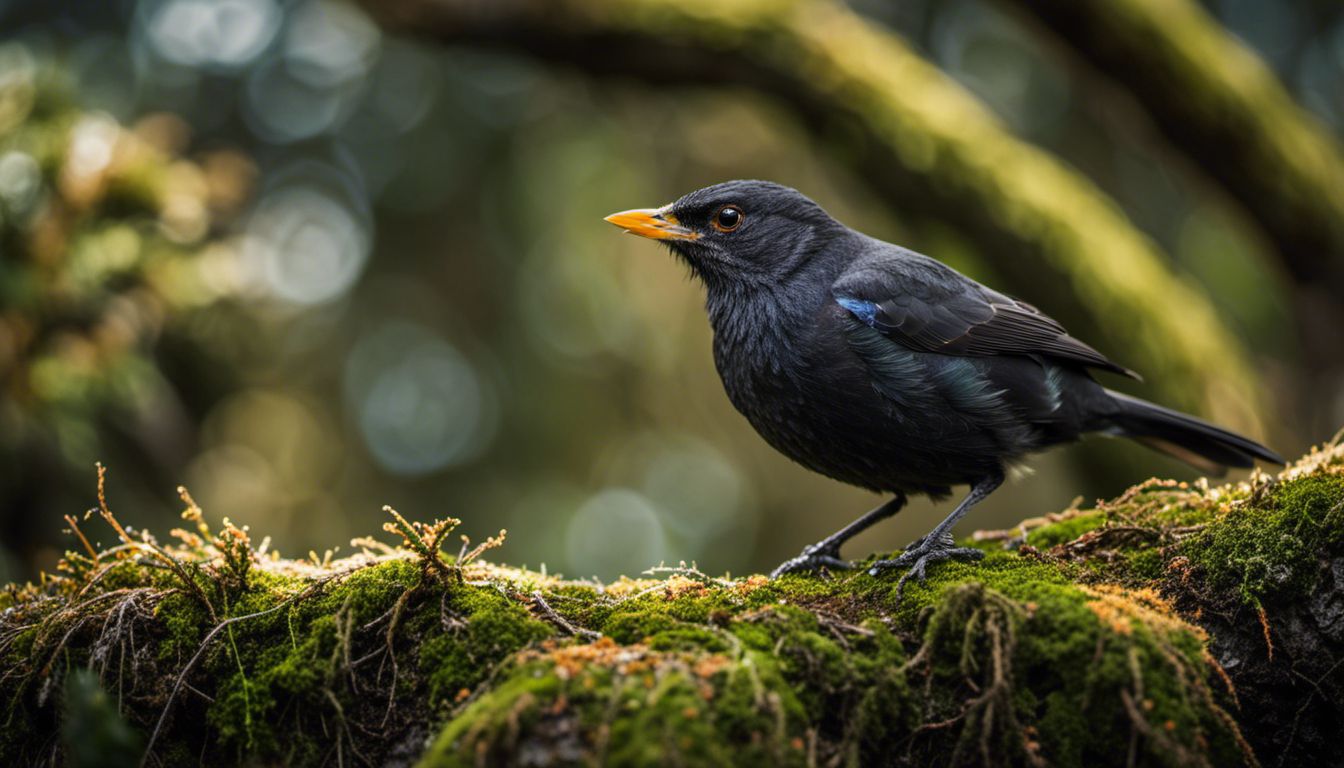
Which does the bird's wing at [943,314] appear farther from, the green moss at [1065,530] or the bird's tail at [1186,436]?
the green moss at [1065,530]

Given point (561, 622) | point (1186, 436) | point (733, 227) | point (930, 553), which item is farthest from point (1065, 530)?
point (561, 622)

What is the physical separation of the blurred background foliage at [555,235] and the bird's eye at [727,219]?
2161 millimetres

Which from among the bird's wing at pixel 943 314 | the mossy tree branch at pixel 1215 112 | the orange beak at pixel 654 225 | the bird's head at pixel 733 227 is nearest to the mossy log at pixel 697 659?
the bird's wing at pixel 943 314

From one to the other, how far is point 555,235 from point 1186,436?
5.89m

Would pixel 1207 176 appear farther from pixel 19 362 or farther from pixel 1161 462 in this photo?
pixel 19 362

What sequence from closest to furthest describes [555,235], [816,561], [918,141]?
[816,561] < [918,141] < [555,235]

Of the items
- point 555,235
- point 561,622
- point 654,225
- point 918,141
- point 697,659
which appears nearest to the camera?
point 697,659

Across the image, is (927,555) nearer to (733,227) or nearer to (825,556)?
(825,556)

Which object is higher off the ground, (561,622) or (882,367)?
(882,367)

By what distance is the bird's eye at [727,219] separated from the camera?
496 centimetres

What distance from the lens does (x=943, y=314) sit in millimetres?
4496

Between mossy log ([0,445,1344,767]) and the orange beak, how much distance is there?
80.7 inches

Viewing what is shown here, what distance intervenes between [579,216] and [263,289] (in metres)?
3.25

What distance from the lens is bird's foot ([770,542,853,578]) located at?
4.32 m
